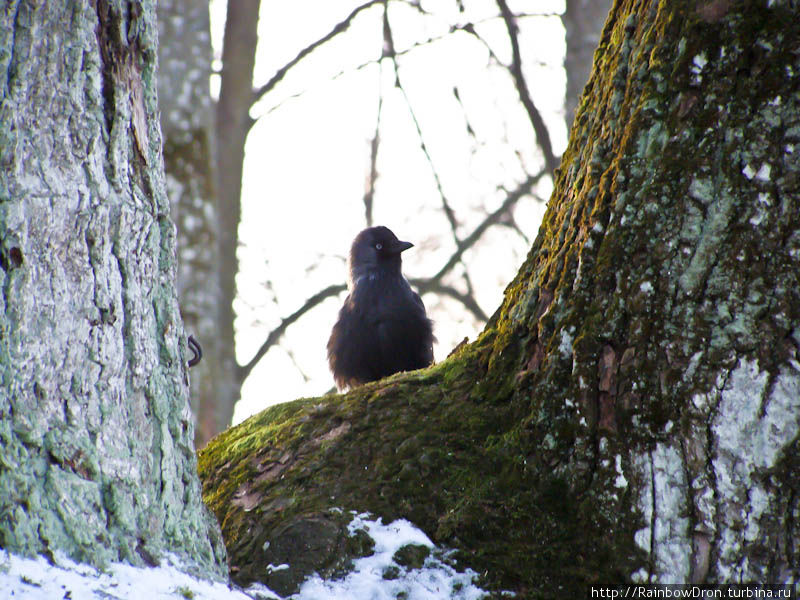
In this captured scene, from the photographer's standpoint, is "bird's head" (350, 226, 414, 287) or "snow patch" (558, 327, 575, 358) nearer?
"snow patch" (558, 327, 575, 358)

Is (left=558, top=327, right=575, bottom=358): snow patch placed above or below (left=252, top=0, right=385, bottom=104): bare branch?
below

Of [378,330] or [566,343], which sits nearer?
[566,343]

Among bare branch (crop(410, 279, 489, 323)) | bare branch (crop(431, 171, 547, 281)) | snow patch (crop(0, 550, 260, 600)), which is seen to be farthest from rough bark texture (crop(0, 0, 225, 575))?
bare branch (crop(410, 279, 489, 323))

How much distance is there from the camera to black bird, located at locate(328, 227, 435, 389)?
557 cm

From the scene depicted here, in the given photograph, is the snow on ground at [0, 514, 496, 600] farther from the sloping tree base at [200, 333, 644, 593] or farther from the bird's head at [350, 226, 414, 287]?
the bird's head at [350, 226, 414, 287]

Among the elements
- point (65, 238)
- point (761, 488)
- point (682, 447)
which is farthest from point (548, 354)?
point (65, 238)

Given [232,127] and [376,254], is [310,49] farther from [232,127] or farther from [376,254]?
[376,254]

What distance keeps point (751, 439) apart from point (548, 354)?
531mm

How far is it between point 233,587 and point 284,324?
9564 mm

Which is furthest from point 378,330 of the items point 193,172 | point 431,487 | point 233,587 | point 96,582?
point 96,582

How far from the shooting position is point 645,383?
2.04 metres

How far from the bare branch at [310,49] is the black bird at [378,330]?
18.5 ft

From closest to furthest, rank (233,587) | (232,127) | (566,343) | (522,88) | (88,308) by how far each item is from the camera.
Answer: (88,308) → (233,587) → (566,343) → (522,88) → (232,127)

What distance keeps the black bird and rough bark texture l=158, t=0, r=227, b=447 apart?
1502mm
